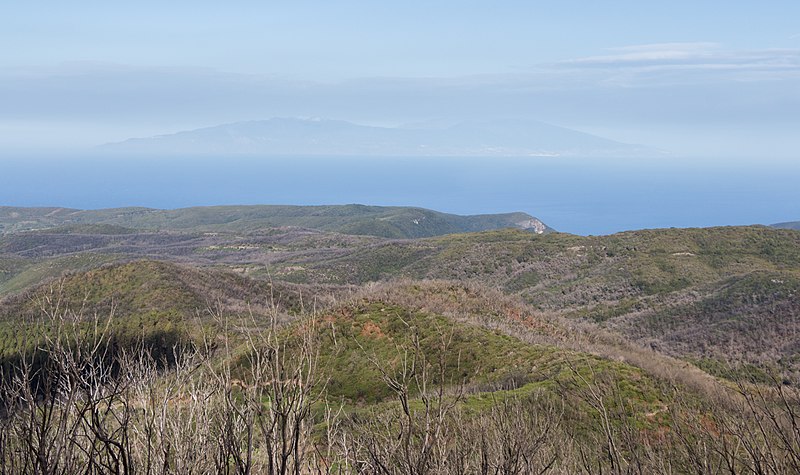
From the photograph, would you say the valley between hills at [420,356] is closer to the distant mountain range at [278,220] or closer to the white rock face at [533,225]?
the distant mountain range at [278,220]

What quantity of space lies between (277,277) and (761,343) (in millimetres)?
47800

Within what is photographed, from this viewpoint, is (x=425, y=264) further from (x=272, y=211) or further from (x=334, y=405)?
(x=272, y=211)

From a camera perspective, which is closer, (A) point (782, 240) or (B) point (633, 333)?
(B) point (633, 333)

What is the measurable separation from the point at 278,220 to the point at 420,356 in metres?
130

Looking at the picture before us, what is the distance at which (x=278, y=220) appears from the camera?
478ft

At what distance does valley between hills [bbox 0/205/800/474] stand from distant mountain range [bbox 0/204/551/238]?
40794 mm

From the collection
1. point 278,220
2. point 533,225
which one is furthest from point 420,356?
point 533,225

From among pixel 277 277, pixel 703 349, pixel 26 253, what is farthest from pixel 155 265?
pixel 26 253

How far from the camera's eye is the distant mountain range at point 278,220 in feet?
443

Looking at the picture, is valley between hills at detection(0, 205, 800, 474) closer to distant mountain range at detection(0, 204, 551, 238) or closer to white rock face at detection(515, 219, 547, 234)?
distant mountain range at detection(0, 204, 551, 238)

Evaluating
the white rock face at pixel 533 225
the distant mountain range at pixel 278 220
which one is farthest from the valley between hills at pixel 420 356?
the white rock face at pixel 533 225

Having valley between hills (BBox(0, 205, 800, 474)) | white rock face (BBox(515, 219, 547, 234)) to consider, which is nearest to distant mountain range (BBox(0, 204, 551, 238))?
white rock face (BBox(515, 219, 547, 234))

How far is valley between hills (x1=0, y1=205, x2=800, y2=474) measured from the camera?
5770mm

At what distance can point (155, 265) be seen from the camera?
43.2m
